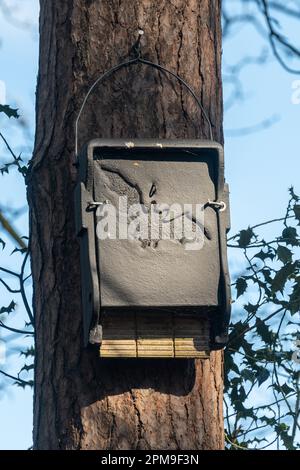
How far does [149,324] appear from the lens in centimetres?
247

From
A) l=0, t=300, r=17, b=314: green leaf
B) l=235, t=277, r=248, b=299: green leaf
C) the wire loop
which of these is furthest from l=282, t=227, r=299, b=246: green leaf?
the wire loop

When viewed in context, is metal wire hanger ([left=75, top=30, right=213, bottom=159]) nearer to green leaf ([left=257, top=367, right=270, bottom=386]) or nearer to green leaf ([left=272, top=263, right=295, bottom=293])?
green leaf ([left=272, top=263, right=295, bottom=293])

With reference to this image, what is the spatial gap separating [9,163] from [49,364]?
4.64ft

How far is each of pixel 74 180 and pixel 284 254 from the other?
4.75 feet

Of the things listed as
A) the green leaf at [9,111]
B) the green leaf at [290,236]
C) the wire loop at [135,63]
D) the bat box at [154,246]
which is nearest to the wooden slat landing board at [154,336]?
the bat box at [154,246]

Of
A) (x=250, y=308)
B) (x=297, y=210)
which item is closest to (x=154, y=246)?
(x=250, y=308)

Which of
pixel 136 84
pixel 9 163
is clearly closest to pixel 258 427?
pixel 9 163

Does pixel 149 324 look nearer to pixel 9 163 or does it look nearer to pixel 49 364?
pixel 49 364

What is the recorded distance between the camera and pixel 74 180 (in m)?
2.62

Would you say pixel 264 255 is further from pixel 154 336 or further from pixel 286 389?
pixel 154 336

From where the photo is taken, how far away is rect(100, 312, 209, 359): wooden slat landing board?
2426 millimetres

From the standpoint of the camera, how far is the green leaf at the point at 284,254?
152 inches

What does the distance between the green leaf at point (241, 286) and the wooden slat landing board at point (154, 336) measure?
1.30 m

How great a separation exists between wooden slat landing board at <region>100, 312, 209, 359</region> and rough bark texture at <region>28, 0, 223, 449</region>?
0.04 meters
